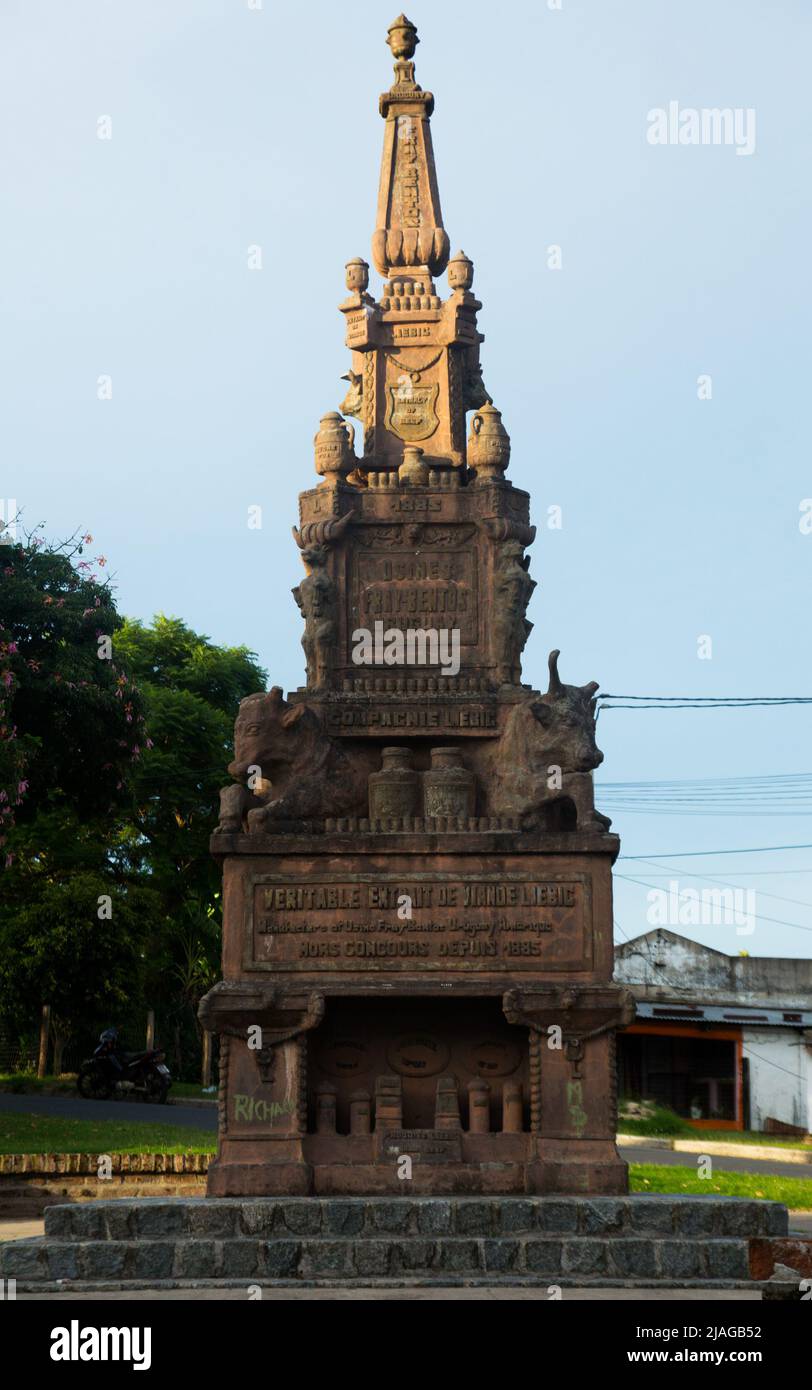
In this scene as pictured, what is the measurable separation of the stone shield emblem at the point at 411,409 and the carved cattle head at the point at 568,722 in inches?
136

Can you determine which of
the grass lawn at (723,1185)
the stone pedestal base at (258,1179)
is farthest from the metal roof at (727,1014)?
the stone pedestal base at (258,1179)

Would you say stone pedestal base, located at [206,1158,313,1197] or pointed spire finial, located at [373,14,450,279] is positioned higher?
pointed spire finial, located at [373,14,450,279]

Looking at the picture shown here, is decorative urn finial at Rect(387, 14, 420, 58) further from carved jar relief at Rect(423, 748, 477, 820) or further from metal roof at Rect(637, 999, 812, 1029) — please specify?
metal roof at Rect(637, 999, 812, 1029)

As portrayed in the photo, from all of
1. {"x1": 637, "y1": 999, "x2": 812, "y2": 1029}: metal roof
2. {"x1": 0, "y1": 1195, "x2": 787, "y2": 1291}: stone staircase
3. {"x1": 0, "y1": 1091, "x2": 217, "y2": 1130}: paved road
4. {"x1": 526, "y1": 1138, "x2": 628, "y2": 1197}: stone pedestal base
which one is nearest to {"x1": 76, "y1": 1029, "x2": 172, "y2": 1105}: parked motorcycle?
{"x1": 0, "y1": 1091, "x2": 217, "y2": 1130}: paved road

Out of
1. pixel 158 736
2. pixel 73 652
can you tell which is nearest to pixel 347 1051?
pixel 73 652

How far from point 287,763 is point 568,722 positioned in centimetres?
284

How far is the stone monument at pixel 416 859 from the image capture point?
16328 mm

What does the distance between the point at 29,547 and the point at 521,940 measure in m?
17.7

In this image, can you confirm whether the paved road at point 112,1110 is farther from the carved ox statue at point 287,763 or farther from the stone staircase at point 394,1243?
the stone staircase at point 394,1243

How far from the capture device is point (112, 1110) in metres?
31.6

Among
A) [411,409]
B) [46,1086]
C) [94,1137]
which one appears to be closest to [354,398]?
[411,409]

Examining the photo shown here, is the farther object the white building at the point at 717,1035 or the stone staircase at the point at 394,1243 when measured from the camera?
the white building at the point at 717,1035

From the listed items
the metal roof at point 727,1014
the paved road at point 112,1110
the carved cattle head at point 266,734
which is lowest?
the paved road at point 112,1110

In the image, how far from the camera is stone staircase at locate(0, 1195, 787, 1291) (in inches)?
567
